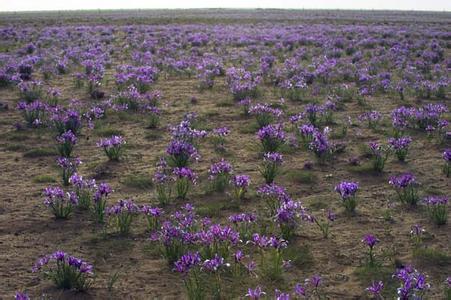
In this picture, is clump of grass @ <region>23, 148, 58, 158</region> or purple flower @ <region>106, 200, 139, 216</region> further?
clump of grass @ <region>23, 148, 58, 158</region>

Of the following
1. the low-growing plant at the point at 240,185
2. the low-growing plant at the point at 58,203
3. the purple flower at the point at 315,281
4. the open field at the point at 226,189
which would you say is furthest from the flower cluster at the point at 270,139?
the purple flower at the point at 315,281

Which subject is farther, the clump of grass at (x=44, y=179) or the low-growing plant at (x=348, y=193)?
the clump of grass at (x=44, y=179)

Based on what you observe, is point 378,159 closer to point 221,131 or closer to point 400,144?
point 400,144

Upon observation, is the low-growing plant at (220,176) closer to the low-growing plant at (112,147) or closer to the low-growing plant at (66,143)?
the low-growing plant at (112,147)

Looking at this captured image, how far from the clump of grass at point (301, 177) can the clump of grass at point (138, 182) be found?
8.09 feet

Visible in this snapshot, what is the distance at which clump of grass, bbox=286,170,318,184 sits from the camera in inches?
348

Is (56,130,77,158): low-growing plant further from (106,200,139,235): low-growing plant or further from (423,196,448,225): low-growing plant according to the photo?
(423,196,448,225): low-growing plant

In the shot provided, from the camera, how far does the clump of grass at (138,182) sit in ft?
28.0

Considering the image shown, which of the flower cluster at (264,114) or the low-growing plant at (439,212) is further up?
the flower cluster at (264,114)

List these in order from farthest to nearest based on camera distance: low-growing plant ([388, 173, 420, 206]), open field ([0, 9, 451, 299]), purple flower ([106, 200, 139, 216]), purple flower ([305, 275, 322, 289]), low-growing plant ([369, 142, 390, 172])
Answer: low-growing plant ([369, 142, 390, 172]) → low-growing plant ([388, 173, 420, 206]) → purple flower ([106, 200, 139, 216]) → open field ([0, 9, 451, 299]) → purple flower ([305, 275, 322, 289])

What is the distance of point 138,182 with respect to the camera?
28.2 feet

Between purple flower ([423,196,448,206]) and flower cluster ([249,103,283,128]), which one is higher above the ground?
flower cluster ([249,103,283,128])

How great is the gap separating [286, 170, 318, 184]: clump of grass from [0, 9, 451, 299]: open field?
0.12 feet

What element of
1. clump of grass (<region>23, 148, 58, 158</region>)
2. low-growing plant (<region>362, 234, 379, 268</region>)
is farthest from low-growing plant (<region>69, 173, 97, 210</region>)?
low-growing plant (<region>362, 234, 379, 268</region>)
